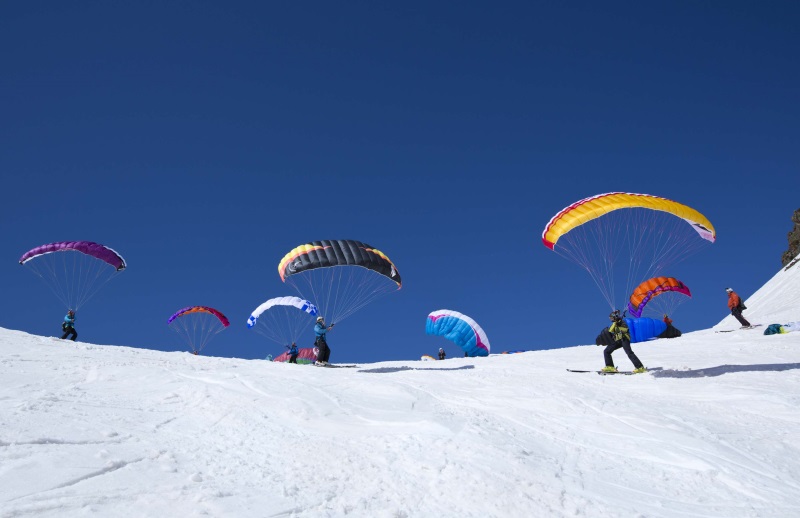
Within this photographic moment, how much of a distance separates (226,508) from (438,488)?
5.89 ft

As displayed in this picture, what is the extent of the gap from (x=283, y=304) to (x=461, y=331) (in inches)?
369

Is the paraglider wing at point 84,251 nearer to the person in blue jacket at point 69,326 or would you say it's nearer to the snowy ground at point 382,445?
the person in blue jacket at point 69,326

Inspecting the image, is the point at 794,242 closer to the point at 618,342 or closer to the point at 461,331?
the point at 461,331

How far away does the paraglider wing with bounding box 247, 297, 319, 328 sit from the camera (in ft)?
81.4

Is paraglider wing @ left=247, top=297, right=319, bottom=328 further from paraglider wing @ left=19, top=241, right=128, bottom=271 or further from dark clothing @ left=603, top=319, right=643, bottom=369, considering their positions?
dark clothing @ left=603, top=319, right=643, bottom=369

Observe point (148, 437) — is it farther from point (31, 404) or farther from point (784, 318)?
point (784, 318)

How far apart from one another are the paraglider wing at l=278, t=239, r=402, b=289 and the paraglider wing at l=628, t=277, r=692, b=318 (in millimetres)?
17854

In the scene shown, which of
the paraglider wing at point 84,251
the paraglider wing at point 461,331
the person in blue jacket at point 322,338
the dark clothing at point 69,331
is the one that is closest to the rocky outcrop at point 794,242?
the paraglider wing at point 461,331

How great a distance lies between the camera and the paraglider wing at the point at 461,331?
25891mm

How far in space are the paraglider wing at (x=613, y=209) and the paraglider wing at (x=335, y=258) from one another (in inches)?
213

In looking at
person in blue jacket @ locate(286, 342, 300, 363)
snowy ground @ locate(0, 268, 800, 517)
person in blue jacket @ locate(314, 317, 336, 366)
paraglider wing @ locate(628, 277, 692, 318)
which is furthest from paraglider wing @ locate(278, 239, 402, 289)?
paraglider wing @ locate(628, 277, 692, 318)

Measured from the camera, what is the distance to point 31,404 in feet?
19.9

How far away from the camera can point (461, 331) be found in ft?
86.2

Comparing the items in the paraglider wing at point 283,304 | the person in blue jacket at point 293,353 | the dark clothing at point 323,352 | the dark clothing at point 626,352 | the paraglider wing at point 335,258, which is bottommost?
the dark clothing at point 626,352
